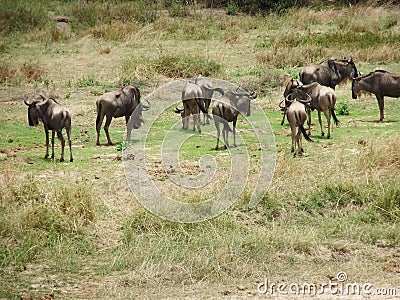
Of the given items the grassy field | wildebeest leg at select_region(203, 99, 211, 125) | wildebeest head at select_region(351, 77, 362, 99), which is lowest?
the grassy field

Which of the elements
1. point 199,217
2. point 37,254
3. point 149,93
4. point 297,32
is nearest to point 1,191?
point 37,254

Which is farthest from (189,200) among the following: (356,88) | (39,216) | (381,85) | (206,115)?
(356,88)

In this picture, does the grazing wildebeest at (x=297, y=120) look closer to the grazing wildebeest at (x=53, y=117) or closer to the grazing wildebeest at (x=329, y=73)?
the grazing wildebeest at (x=53, y=117)

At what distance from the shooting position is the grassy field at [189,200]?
8.21 meters

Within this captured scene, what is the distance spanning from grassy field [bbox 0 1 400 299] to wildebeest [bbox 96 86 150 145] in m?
0.43

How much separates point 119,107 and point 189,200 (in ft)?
13.0

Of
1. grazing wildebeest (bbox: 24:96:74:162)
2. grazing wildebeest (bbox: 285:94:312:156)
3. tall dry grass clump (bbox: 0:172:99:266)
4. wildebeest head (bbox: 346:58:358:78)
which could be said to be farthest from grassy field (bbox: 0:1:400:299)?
wildebeest head (bbox: 346:58:358:78)

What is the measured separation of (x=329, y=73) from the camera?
52.5 feet

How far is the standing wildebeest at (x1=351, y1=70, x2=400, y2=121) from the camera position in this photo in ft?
48.6

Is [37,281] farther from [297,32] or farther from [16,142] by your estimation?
[297,32]

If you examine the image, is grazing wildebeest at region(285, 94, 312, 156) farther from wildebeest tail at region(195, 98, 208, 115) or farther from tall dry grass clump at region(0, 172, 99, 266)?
tall dry grass clump at region(0, 172, 99, 266)

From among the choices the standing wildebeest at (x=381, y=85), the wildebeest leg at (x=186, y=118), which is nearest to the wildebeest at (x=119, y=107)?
the wildebeest leg at (x=186, y=118)

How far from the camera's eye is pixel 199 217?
9484mm

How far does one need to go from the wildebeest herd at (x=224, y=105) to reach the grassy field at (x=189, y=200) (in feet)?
1.41
